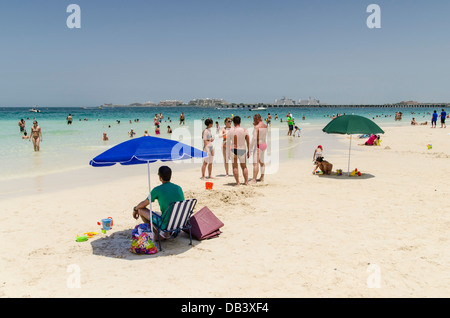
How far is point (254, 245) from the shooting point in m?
5.59

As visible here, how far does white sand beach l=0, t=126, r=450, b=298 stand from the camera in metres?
4.24

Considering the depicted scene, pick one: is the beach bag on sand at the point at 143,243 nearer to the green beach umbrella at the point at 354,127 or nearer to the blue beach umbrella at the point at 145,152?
the blue beach umbrella at the point at 145,152

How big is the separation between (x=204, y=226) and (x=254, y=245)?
37.9 inches

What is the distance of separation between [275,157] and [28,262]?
39.9ft

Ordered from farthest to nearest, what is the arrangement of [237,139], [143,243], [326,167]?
[326,167] < [237,139] < [143,243]

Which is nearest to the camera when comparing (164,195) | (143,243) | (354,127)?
(143,243)

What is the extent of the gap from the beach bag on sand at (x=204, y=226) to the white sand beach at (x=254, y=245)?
183 millimetres

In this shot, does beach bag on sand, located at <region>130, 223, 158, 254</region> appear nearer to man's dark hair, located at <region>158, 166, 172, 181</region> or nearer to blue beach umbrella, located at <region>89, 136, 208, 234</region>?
man's dark hair, located at <region>158, 166, 172, 181</region>

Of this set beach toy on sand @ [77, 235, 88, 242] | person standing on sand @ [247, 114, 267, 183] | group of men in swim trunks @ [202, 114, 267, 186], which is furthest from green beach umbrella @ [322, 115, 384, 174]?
beach toy on sand @ [77, 235, 88, 242]

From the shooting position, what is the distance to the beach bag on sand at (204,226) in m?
5.91

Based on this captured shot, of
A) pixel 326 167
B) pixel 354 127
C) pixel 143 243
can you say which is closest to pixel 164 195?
pixel 143 243

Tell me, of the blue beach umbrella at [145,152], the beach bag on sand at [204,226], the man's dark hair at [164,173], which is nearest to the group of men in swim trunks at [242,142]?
the beach bag on sand at [204,226]

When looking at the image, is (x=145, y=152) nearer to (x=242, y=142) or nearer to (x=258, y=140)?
(x=242, y=142)

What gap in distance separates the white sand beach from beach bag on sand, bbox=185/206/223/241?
183 millimetres
